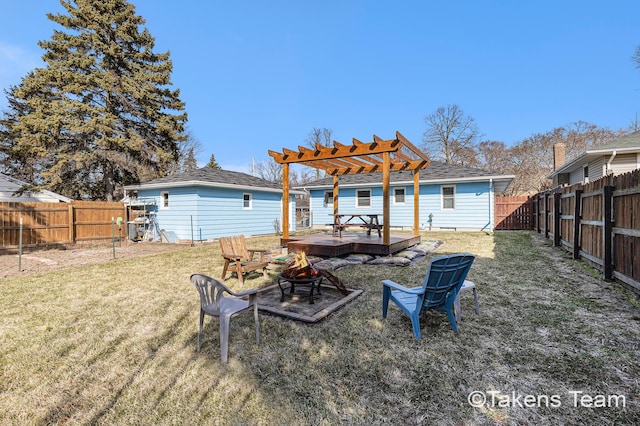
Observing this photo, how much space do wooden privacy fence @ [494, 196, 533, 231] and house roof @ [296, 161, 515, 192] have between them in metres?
0.95

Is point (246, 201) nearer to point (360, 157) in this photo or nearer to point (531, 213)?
point (360, 157)

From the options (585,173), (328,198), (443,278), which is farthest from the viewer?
(328,198)

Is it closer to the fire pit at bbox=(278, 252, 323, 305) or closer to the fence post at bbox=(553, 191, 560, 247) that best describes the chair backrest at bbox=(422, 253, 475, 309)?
the fire pit at bbox=(278, 252, 323, 305)

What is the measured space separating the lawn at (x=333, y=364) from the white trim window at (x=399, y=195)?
12013mm

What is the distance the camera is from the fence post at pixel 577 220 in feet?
21.4

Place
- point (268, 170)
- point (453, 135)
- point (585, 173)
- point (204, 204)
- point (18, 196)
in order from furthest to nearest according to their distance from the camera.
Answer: point (268, 170) < point (453, 135) < point (18, 196) < point (585, 173) < point (204, 204)

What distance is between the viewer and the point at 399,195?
653 inches

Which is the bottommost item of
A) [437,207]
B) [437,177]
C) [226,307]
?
[226,307]

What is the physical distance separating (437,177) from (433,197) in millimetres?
1168

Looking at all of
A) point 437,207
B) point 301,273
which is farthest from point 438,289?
point 437,207

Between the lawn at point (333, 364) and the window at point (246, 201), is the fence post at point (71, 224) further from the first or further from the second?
the lawn at point (333, 364)

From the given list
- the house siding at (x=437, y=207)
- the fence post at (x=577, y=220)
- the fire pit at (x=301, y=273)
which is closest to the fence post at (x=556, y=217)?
the fence post at (x=577, y=220)

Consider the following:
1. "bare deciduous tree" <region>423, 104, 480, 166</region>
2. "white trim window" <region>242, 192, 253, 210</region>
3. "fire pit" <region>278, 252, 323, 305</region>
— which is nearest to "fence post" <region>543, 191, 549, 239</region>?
"fire pit" <region>278, 252, 323, 305</region>

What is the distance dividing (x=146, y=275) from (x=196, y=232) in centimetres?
613
